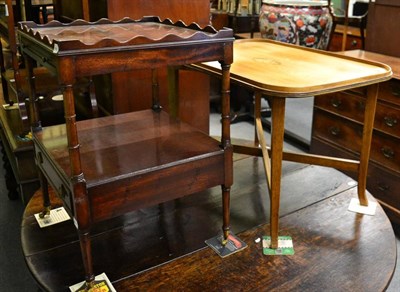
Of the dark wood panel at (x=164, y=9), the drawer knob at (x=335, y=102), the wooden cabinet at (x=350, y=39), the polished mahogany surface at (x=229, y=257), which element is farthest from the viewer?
the wooden cabinet at (x=350, y=39)

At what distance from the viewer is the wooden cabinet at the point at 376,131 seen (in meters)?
2.34

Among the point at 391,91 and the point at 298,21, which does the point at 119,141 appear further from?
the point at 391,91

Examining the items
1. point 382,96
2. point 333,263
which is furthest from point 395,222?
point 333,263

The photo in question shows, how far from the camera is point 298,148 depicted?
3.61m

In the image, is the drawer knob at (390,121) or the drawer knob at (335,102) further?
the drawer knob at (335,102)

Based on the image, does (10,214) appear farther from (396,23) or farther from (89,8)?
(396,23)

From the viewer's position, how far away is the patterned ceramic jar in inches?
83.4

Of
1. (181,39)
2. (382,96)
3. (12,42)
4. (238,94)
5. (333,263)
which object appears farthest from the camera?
(238,94)

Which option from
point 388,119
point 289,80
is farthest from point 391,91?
point 289,80

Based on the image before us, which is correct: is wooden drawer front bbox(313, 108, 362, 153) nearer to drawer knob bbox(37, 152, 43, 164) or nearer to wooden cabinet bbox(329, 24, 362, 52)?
wooden cabinet bbox(329, 24, 362, 52)

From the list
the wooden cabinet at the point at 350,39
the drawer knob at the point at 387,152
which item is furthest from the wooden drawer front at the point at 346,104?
the wooden cabinet at the point at 350,39

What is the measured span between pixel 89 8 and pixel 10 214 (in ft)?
4.21

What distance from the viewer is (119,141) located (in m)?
1.41

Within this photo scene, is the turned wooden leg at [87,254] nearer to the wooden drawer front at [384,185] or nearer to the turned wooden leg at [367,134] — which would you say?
the turned wooden leg at [367,134]
